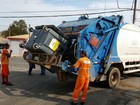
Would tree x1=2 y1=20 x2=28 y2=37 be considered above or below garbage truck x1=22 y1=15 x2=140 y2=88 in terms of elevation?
above

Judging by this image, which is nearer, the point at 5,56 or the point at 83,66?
the point at 83,66

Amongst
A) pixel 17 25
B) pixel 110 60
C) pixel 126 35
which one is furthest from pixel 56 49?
pixel 17 25

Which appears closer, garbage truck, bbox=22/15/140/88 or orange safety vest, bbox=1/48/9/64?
garbage truck, bbox=22/15/140/88

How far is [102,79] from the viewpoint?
36.1 feet

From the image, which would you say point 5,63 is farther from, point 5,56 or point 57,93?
point 57,93

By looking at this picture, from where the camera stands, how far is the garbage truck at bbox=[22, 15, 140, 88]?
998 cm

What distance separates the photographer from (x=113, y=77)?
11.7 metres

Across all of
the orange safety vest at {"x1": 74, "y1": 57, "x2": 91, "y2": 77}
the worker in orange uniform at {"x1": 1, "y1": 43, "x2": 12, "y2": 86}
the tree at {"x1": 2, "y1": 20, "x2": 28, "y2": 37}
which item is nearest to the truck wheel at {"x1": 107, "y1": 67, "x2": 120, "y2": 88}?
the orange safety vest at {"x1": 74, "y1": 57, "x2": 91, "y2": 77}

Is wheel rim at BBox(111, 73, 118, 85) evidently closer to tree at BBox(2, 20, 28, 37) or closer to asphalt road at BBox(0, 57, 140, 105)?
asphalt road at BBox(0, 57, 140, 105)

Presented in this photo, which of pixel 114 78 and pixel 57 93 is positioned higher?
pixel 114 78

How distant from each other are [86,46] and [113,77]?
7.34ft

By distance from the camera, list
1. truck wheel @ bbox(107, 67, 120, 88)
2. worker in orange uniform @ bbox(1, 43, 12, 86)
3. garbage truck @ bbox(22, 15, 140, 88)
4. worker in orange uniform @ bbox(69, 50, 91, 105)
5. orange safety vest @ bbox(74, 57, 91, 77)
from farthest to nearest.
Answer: worker in orange uniform @ bbox(1, 43, 12, 86), truck wheel @ bbox(107, 67, 120, 88), garbage truck @ bbox(22, 15, 140, 88), orange safety vest @ bbox(74, 57, 91, 77), worker in orange uniform @ bbox(69, 50, 91, 105)

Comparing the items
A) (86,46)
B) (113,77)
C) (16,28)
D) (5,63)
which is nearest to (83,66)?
(86,46)

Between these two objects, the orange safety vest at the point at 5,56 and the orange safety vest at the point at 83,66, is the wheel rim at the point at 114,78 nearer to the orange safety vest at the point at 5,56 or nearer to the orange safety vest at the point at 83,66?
the orange safety vest at the point at 83,66
